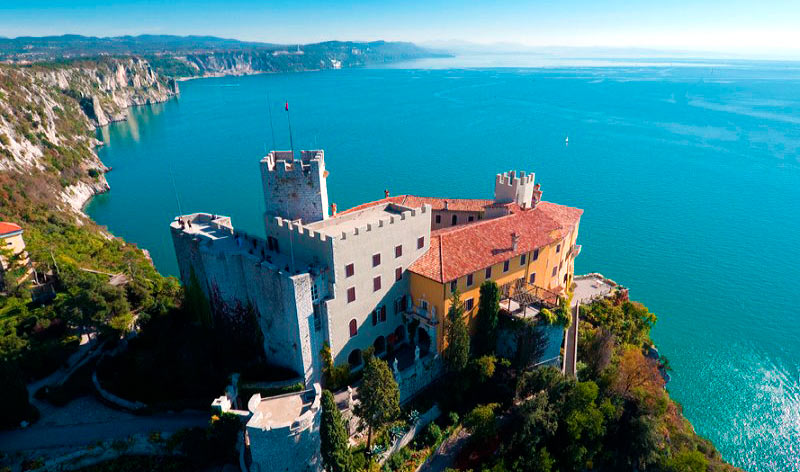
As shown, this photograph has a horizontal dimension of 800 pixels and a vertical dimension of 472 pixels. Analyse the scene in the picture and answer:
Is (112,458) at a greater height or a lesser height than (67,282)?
lesser

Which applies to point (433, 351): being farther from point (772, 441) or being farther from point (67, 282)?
point (67, 282)

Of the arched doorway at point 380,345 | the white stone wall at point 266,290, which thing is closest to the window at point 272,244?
the white stone wall at point 266,290

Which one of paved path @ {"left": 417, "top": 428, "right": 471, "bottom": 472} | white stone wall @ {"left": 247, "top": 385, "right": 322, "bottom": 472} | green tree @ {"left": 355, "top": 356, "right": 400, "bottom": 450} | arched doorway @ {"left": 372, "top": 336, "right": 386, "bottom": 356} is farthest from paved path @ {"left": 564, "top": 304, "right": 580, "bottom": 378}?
white stone wall @ {"left": 247, "top": 385, "right": 322, "bottom": 472}

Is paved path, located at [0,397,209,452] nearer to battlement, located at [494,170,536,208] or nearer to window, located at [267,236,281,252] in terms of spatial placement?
window, located at [267,236,281,252]

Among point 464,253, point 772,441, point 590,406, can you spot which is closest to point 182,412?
point 464,253

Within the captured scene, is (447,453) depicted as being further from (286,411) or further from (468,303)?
(286,411)
